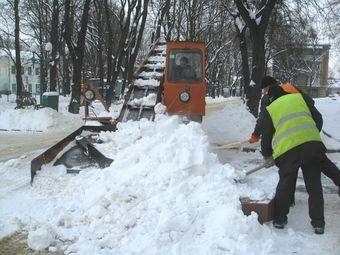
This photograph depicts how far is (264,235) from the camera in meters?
5.74

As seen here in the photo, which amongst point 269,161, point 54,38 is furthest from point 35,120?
point 269,161

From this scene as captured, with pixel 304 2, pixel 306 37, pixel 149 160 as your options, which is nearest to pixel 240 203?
pixel 149 160

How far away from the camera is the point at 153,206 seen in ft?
20.6

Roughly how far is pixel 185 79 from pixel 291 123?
20.8ft

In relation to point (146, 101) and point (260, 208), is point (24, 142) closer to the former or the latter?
point (146, 101)

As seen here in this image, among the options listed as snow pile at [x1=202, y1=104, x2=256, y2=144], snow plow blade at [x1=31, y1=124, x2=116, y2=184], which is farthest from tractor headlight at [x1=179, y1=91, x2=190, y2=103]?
snow plow blade at [x1=31, y1=124, x2=116, y2=184]

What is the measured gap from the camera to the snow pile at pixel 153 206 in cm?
562

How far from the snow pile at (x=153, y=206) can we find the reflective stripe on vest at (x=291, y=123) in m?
0.85

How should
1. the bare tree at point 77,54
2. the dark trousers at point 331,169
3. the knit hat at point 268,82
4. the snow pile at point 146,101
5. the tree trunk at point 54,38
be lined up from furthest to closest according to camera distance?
1. the tree trunk at point 54,38
2. the bare tree at point 77,54
3. the snow pile at point 146,101
4. the knit hat at point 268,82
5. the dark trousers at point 331,169

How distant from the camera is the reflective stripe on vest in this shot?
6266 millimetres

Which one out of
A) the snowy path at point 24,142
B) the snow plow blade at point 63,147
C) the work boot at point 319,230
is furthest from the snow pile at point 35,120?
the work boot at point 319,230

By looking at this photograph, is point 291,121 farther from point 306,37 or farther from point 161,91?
point 306,37

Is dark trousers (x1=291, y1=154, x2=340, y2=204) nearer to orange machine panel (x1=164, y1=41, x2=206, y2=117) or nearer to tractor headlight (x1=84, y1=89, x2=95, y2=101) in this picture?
orange machine panel (x1=164, y1=41, x2=206, y2=117)

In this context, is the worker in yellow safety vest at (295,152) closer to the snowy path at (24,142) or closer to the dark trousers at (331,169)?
the dark trousers at (331,169)
